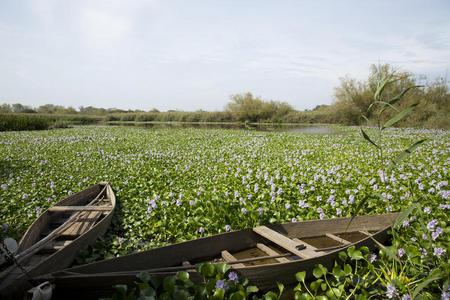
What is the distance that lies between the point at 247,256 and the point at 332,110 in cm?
3407

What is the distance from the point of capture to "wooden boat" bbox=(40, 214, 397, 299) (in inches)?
59.4

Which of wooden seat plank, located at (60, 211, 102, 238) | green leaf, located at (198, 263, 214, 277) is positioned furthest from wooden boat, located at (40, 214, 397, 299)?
wooden seat plank, located at (60, 211, 102, 238)

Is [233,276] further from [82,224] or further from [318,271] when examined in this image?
[82,224]

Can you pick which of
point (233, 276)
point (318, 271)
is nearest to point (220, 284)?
point (233, 276)

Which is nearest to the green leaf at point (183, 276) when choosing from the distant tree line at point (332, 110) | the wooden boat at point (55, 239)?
the wooden boat at point (55, 239)

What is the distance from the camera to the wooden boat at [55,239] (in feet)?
5.04

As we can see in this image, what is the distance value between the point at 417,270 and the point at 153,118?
50050 mm

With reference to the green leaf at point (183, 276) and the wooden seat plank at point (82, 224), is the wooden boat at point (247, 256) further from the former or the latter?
the wooden seat plank at point (82, 224)

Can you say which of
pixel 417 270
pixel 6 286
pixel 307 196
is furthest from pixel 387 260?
pixel 6 286

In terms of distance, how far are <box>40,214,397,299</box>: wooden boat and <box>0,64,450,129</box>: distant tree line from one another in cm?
1021

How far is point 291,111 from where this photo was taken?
1649 inches

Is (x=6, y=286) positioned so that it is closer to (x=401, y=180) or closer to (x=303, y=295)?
(x=303, y=295)

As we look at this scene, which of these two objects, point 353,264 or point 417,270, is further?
point 353,264

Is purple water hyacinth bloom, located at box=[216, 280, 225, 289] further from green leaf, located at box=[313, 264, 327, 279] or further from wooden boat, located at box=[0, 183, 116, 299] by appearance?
wooden boat, located at box=[0, 183, 116, 299]
